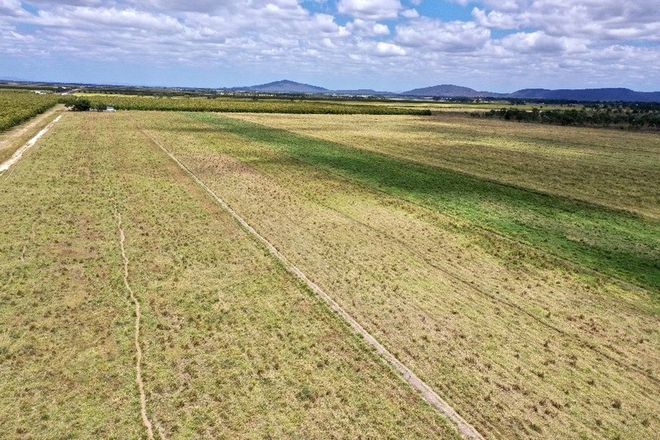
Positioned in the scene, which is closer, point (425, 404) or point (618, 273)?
point (425, 404)

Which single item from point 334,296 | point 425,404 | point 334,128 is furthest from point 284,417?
point 334,128

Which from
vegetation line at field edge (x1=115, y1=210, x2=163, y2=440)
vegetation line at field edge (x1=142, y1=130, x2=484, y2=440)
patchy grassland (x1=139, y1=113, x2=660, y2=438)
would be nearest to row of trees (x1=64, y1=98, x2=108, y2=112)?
patchy grassland (x1=139, y1=113, x2=660, y2=438)

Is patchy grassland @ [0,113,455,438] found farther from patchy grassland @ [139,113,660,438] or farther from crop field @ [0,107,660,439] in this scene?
patchy grassland @ [139,113,660,438]

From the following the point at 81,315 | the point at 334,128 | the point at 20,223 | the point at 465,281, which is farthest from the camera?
the point at 334,128

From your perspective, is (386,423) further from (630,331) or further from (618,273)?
(618,273)

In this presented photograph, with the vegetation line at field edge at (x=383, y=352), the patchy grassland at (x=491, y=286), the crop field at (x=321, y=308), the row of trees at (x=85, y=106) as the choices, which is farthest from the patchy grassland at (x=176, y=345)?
the row of trees at (x=85, y=106)

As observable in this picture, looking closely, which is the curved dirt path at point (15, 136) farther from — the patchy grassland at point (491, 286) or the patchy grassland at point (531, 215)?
the patchy grassland at point (531, 215)
